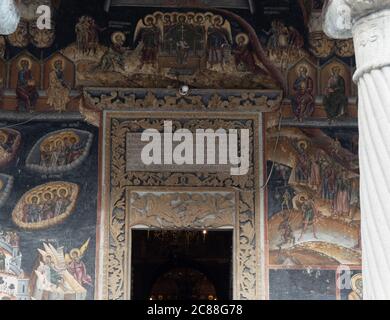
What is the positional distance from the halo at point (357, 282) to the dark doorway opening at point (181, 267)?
5505 mm

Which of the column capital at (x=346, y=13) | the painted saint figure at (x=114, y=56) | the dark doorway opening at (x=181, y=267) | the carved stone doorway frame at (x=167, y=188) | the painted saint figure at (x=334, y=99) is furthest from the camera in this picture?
the dark doorway opening at (x=181, y=267)

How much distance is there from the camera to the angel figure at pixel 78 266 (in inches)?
378

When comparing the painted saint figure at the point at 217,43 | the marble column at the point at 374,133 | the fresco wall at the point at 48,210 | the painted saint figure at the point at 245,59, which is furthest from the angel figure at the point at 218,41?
the marble column at the point at 374,133

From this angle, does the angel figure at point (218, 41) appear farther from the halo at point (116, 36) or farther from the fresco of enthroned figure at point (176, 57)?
the halo at point (116, 36)

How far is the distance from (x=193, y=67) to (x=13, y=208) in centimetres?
258

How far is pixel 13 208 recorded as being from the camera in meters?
9.72

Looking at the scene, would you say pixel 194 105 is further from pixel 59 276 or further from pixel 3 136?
pixel 59 276

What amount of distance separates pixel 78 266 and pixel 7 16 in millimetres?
3483

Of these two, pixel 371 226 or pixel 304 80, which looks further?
pixel 304 80
